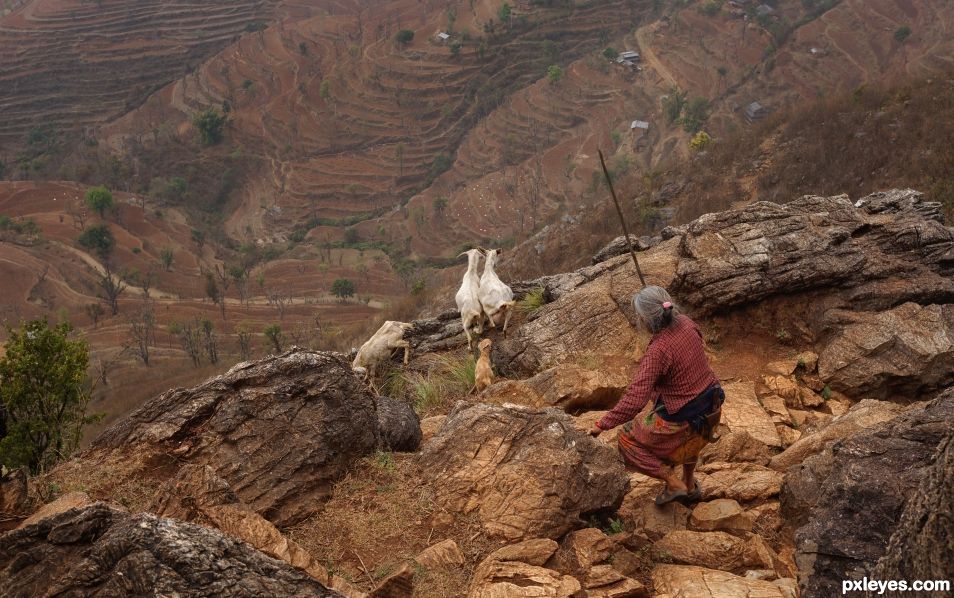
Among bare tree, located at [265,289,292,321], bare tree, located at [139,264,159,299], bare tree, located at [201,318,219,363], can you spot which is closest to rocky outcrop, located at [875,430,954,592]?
bare tree, located at [201,318,219,363]

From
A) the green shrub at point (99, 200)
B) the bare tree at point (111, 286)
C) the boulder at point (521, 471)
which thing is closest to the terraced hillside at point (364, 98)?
the green shrub at point (99, 200)

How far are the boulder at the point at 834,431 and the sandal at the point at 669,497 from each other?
3.80 ft

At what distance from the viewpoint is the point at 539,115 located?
2741 inches

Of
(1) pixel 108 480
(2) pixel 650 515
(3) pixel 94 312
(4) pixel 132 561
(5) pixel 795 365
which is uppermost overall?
(4) pixel 132 561

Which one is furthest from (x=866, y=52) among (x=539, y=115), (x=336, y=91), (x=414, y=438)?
(x=414, y=438)

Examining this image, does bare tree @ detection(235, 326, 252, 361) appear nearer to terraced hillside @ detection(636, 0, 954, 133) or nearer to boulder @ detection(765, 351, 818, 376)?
boulder @ detection(765, 351, 818, 376)

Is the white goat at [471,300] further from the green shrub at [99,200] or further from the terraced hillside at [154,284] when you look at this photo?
the green shrub at [99,200]

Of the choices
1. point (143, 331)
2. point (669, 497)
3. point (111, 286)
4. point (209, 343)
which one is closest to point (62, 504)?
point (669, 497)

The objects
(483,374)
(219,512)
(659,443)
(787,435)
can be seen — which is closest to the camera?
(219,512)

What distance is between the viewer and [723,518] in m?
4.98

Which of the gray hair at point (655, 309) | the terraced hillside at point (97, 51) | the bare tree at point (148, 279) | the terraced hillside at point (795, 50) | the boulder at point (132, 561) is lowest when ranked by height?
the bare tree at point (148, 279)

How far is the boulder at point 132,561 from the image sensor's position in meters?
3.04

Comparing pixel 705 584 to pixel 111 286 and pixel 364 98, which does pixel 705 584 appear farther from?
pixel 364 98

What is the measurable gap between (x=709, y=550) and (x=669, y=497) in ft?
2.04
